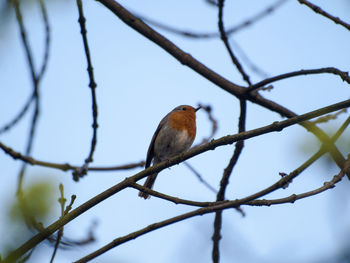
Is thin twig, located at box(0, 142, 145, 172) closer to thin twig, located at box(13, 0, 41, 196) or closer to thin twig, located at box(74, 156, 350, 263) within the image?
thin twig, located at box(13, 0, 41, 196)

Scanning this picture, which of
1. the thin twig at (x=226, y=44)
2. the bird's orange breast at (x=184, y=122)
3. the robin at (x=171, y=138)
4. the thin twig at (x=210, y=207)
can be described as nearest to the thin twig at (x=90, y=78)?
the thin twig at (x=210, y=207)

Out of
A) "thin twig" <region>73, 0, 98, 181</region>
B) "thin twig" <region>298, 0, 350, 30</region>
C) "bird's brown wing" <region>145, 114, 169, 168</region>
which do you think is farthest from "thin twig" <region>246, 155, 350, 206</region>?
"bird's brown wing" <region>145, 114, 169, 168</region>

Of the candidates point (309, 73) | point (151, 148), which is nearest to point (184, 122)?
point (151, 148)

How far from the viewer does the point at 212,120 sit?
18.5 ft

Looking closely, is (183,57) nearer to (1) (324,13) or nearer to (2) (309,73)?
(2) (309,73)

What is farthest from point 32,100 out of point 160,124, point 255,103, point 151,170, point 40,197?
point 160,124

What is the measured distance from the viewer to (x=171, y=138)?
7.51 meters

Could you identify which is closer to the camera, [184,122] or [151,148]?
[184,122]

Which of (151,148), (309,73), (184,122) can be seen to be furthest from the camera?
(151,148)

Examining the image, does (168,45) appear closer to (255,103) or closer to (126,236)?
(255,103)

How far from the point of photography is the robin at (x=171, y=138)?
24.6ft

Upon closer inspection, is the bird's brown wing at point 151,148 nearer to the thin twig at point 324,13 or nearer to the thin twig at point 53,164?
the thin twig at point 53,164

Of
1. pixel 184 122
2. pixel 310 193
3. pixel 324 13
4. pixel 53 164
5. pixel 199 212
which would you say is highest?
pixel 184 122

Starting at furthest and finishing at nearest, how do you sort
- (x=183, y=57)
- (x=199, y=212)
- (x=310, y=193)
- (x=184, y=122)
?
1. (x=184, y=122)
2. (x=183, y=57)
3. (x=199, y=212)
4. (x=310, y=193)
